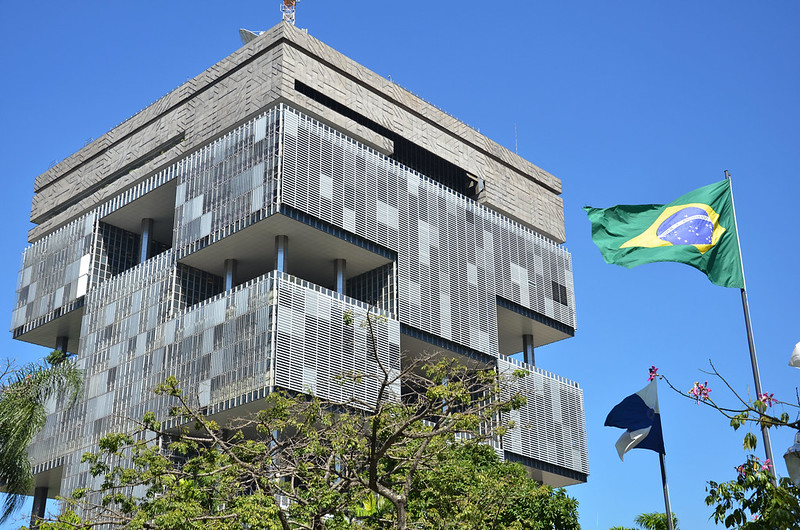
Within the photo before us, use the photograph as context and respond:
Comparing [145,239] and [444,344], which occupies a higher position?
[145,239]

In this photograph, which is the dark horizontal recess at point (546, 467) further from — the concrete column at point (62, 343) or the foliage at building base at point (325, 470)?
the foliage at building base at point (325, 470)

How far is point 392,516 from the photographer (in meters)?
29.0

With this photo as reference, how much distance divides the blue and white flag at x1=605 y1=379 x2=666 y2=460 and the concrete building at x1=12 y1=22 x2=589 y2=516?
24.0 m

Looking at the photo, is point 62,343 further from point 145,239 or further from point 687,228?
point 687,228

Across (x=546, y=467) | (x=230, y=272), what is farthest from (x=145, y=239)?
(x=546, y=467)

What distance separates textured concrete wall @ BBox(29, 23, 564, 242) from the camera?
58969 mm

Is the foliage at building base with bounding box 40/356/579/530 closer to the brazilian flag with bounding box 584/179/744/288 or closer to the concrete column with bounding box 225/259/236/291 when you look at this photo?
the brazilian flag with bounding box 584/179/744/288

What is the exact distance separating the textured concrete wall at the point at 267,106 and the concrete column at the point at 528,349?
7716mm

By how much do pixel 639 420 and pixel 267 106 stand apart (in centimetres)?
3434

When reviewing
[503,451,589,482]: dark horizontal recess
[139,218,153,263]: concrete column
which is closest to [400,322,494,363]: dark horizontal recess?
[503,451,589,482]: dark horizontal recess

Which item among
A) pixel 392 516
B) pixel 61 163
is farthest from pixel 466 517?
pixel 61 163

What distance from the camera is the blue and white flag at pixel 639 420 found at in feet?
95.4

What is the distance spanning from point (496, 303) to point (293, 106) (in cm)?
1823

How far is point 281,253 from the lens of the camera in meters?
55.4
